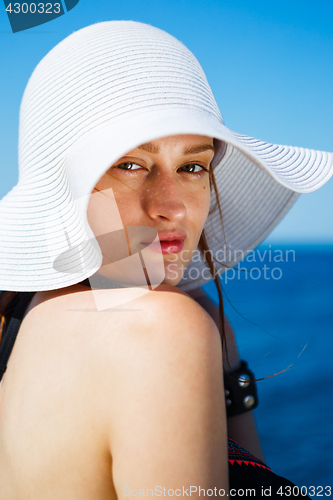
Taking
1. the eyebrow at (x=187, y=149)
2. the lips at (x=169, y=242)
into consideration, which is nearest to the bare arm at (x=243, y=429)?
the lips at (x=169, y=242)

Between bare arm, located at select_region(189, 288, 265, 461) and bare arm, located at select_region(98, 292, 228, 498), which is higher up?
bare arm, located at select_region(98, 292, 228, 498)

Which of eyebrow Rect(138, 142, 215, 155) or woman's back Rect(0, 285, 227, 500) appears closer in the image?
woman's back Rect(0, 285, 227, 500)

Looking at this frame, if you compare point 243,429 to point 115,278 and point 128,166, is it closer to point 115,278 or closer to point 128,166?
point 115,278

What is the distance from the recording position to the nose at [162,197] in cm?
123

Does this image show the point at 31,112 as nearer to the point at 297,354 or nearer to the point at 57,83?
the point at 57,83

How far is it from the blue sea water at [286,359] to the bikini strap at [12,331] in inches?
39.1

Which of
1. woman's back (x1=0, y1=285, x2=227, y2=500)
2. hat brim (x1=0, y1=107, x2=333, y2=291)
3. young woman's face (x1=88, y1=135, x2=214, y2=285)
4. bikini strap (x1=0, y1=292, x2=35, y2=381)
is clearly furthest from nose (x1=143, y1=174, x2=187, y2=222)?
bikini strap (x1=0, y1=292, x2=35, y2=381)

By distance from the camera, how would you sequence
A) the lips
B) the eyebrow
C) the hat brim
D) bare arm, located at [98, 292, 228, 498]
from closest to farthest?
bare arm, located at [98, 292, 228, 498]
the hat brim
the eyebrow
the lips

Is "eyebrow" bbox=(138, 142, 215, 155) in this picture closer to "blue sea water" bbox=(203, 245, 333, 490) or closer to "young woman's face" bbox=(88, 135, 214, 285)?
"young woman's face" bbox=(88, 135, 214, 285)

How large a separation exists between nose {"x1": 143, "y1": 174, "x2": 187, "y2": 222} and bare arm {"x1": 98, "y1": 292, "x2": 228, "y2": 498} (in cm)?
49

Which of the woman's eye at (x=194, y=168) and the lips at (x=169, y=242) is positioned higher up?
the woman's eye at (x=194, y=168)

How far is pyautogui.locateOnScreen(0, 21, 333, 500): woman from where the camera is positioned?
75 cm

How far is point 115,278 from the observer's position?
1375 mm

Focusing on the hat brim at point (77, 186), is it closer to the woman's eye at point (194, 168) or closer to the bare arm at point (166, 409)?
the woman's eye at point (194, 168)
